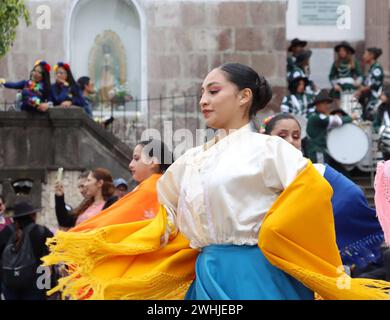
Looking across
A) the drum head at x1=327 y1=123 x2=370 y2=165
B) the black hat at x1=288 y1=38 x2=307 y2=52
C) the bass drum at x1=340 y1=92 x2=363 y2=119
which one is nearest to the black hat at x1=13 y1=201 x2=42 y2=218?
the drum head at x1=327 y1=123 x2=370 y2=165

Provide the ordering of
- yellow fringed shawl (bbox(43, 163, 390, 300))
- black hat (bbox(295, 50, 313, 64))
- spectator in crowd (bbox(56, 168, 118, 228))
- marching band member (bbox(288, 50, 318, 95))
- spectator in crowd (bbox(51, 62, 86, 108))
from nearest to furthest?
yellow fringed shawl (bbox(43, 163, 390, 300)), spectator in crowd (bbox(56, 168, 118, 228)), spectator in crowd (bbox(51, 62, 86, 108)), marching band member (bbox(288, 50, 318, 95)), black hat (bbox(295, 50, 313, 64))

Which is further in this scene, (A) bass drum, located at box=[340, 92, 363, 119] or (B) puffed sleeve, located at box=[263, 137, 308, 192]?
(A) bass drum, located at box=[340, 92, 363, 119]

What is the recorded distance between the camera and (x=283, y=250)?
20.2ft

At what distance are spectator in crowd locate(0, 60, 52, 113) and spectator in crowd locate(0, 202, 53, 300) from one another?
3681mm

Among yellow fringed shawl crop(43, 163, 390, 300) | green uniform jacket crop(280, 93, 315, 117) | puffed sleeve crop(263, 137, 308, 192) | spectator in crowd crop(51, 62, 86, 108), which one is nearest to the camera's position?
yellow fringed shawl crop(43, 163, 390, 300)

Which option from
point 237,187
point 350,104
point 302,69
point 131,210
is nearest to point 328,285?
point 237,187

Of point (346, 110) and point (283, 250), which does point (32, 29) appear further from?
point (283, 250)

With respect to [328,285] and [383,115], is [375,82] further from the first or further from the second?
[328,285]


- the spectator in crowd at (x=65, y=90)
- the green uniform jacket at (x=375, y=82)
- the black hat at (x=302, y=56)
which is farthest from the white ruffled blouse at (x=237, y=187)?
the black hat at (x=302, y=56)

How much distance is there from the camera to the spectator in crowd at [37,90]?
49.2 feet

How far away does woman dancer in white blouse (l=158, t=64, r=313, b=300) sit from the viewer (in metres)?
6.30

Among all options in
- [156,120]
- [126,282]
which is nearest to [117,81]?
[156,120]

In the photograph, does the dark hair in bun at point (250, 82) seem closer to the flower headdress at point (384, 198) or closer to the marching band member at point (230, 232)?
the marching band member at point (230, 232)

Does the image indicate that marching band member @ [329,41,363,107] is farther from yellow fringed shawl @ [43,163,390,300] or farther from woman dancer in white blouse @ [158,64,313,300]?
woman dancer in white blouse @ [158,64,313,300]
